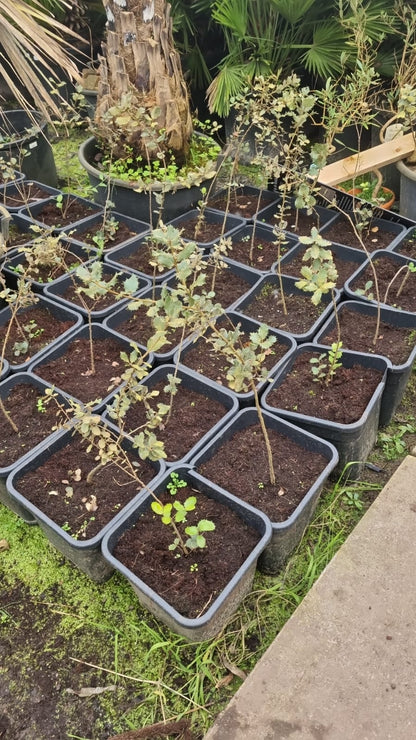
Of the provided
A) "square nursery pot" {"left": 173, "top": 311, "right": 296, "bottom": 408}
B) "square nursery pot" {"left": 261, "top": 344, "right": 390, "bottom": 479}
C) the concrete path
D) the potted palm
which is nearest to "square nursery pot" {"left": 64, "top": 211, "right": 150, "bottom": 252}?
the potted palm

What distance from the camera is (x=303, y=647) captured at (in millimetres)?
1466

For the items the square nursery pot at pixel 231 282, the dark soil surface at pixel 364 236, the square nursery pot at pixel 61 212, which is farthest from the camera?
the square nursery pot at pixel 61 212

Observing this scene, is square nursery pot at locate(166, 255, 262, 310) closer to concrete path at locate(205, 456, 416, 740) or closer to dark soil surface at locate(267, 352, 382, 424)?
dark soil surface at locate(267, 352, 382, 424)

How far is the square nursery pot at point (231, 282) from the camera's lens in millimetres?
2566

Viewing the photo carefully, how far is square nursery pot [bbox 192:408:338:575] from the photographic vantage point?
164 cm

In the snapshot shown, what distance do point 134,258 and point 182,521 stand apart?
1.65 metres

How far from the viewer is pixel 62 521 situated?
1.69 metres

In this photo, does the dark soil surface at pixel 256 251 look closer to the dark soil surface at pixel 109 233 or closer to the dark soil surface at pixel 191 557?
the dark soil surface at pixel 109 233

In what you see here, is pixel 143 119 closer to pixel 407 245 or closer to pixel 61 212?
pixel 61 212

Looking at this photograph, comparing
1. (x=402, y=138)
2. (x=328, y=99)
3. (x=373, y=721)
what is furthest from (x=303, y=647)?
(x=402, y=138)

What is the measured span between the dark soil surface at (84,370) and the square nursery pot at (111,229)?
0.78 metres

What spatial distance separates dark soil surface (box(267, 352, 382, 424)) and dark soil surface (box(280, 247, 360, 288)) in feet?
2.31

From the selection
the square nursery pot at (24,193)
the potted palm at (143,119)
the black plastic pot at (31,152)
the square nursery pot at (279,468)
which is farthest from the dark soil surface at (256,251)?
the black plastic pot at (31,152)

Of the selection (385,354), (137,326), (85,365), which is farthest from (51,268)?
(385,354)
